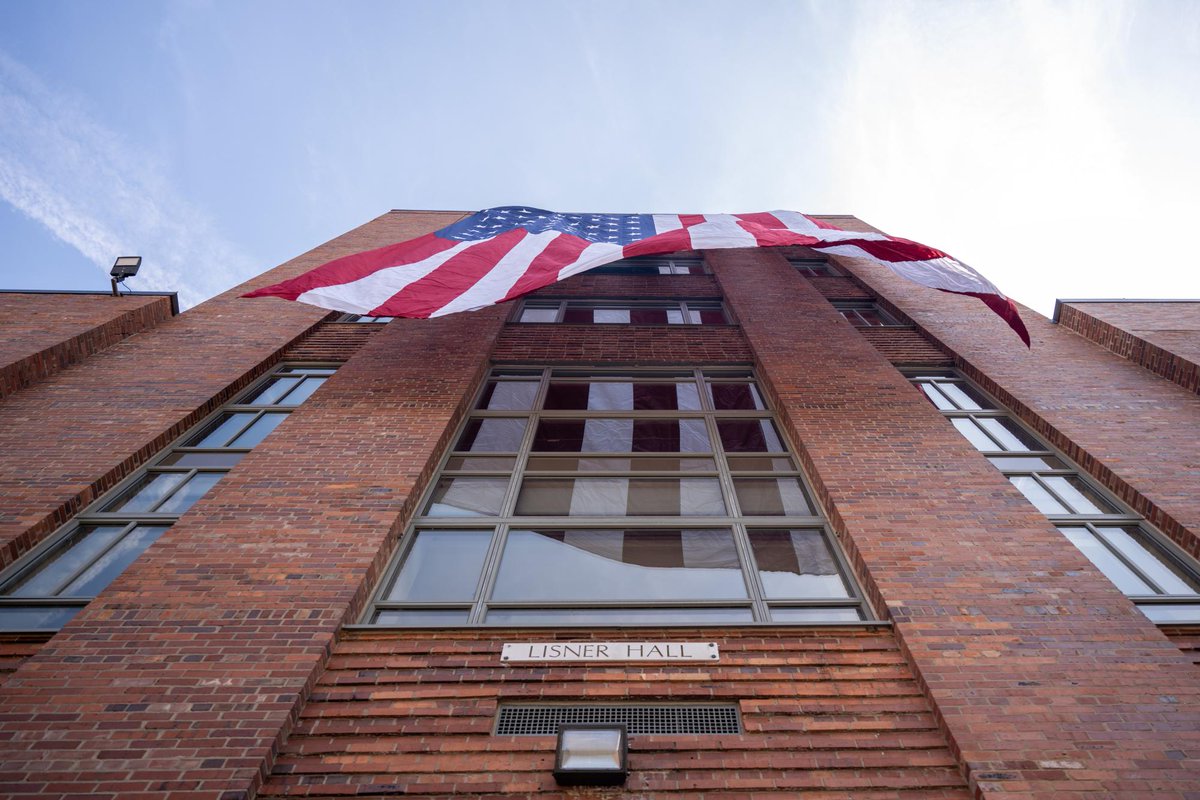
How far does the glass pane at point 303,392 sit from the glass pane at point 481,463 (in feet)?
8.96

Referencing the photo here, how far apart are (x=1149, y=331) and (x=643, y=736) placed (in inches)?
390

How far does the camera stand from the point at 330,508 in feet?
18.0

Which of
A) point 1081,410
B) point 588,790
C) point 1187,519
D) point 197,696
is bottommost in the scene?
point 588,790

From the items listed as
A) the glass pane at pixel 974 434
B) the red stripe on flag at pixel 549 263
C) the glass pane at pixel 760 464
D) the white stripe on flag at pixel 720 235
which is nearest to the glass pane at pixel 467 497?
the red stripe on flag at pixel 549 263

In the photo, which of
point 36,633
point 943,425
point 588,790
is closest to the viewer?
point 588,790

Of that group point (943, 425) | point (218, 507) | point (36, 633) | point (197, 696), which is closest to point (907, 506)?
point (943, 425)

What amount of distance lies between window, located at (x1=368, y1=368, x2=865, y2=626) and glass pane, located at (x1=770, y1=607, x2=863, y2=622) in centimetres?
1

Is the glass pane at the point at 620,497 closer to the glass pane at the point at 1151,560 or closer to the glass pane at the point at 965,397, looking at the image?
the glass pane at the point at 1151,560

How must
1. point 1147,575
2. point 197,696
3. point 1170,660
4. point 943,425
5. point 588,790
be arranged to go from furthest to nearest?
point 943,425, point 1147,575, point 1170,660, point 197,696, point 588,790

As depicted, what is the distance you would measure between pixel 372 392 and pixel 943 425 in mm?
6665

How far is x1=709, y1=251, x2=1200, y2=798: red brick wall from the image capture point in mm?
3539

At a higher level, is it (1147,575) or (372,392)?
(372,392)

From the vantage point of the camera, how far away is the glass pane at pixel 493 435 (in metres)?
7.32

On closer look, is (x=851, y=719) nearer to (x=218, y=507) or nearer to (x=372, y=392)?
(x=218, y=507)
